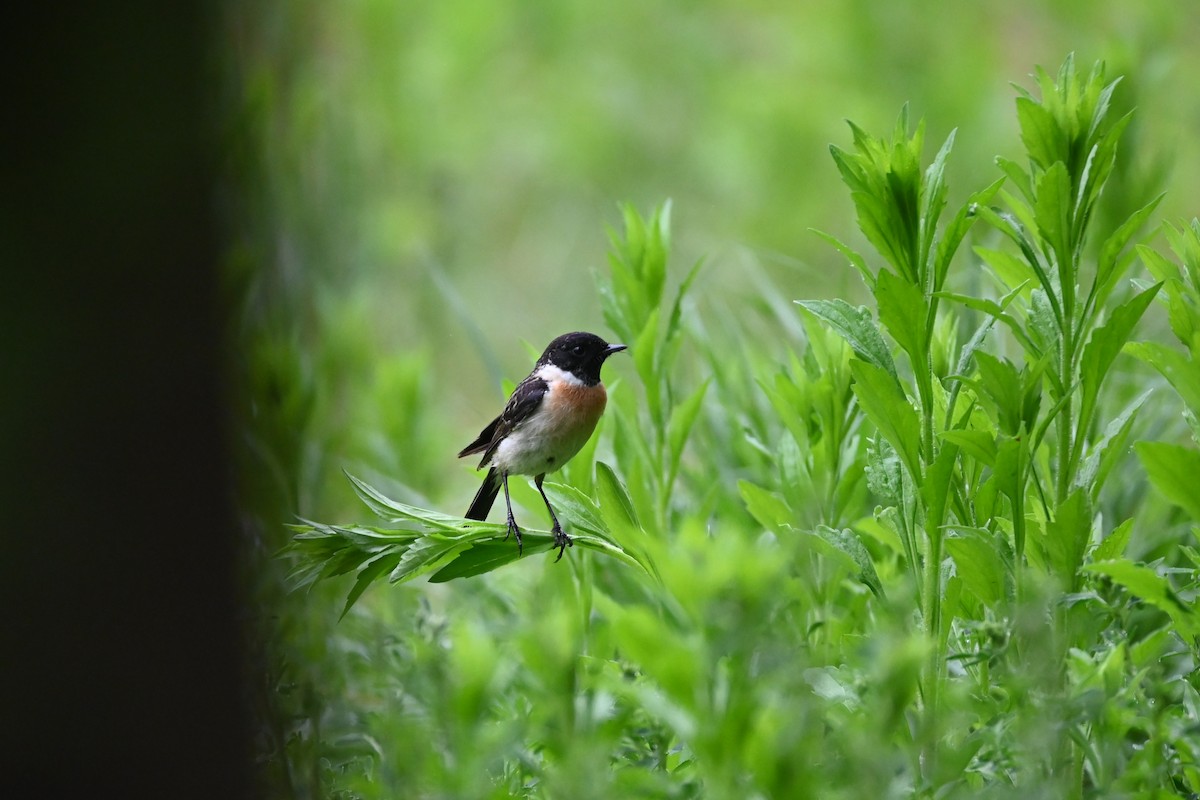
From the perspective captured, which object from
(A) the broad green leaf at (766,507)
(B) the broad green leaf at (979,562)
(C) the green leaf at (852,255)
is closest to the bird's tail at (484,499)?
(A) the broad green leaf at (766,507)

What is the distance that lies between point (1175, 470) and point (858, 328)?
56cm

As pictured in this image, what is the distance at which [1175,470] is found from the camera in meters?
1.72

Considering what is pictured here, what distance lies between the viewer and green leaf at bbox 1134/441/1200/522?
1710 mm

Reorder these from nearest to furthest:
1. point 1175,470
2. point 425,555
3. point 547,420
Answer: point 1175,470
point 425,555
point 547,420

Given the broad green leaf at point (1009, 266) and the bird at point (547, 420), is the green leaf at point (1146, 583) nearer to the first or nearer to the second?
the broad green leaf at point (1009, 266)

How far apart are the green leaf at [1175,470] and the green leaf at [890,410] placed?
1.19ft

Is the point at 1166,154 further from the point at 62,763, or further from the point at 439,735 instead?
the point at 62,763

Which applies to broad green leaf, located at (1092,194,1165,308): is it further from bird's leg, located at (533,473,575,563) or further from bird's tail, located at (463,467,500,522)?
bird's tail, located at (463,467,500,522)

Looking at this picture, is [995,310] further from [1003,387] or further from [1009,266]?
[1009,266]

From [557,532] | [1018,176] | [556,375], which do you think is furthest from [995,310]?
[556,375]

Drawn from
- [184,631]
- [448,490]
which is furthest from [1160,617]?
[448,490]

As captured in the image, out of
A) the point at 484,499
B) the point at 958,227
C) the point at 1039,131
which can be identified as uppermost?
the point at 1039,131

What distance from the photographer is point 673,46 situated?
865 centimetres

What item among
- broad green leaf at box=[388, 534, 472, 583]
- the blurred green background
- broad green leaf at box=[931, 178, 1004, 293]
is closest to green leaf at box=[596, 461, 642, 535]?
broad green leaf at box=[388, 534, 472, 583]
